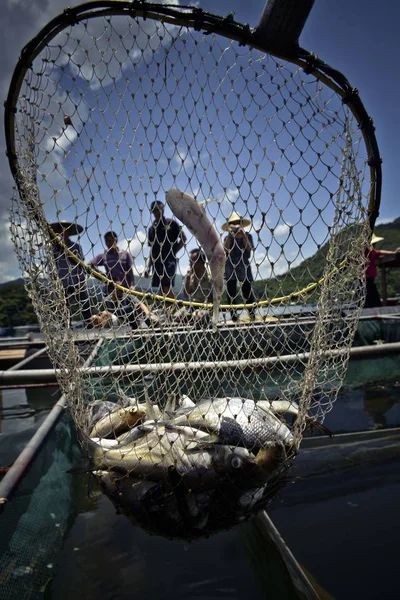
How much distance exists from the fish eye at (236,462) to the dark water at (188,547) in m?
1.77

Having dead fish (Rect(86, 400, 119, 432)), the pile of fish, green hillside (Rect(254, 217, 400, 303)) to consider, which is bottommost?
the pile of fish

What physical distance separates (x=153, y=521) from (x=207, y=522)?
0.22 meters

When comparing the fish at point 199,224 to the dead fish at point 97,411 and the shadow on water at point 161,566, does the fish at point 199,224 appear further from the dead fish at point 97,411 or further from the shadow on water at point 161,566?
the shadow on water at point 161,566

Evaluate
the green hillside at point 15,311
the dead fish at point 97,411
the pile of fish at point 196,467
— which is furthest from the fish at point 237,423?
the green hillside at point 15,311

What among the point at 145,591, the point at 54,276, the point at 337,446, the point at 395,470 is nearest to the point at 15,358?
the point at 145,591

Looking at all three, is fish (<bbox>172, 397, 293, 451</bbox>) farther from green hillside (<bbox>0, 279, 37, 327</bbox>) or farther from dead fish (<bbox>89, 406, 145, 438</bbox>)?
green hillside (<bbox>0, 279, 37, 327</bbox>)

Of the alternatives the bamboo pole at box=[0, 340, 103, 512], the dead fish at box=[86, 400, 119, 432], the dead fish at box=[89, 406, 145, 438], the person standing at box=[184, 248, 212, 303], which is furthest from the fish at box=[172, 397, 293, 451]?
the bamboo pole at box=[0, 340, 103, 512]

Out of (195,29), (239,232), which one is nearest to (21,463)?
(239,232)

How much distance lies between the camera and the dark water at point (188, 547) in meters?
2.96

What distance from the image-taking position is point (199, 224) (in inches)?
90.7

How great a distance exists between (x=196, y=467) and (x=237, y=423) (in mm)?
282

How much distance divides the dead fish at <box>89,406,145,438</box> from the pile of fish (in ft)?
0.35

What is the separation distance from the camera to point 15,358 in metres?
6.12

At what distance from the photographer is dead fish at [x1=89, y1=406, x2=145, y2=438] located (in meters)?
1.98
